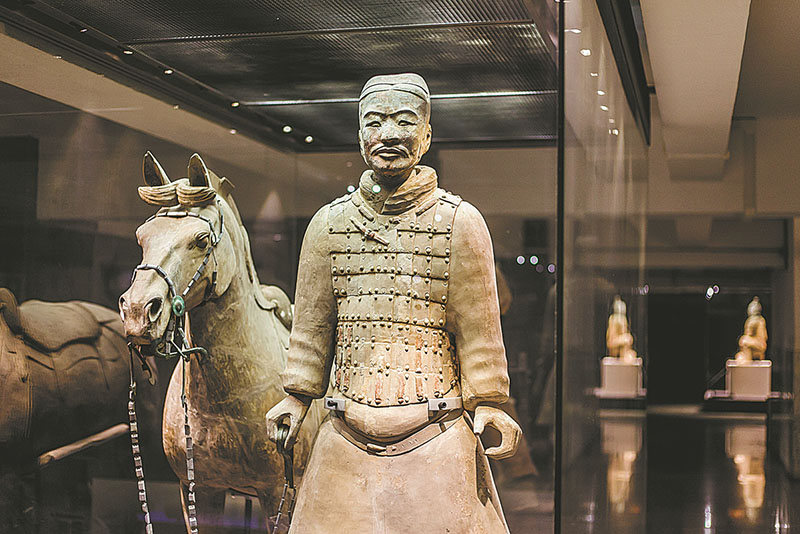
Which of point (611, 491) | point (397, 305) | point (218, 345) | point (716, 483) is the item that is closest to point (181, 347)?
point (218, 345)

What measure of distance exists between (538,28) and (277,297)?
1.98 metres

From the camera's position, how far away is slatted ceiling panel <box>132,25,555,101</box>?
4.93 metres

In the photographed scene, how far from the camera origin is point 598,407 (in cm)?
756

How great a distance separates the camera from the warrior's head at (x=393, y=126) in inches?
131

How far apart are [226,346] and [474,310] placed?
1.38m

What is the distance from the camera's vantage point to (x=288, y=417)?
3.47 metres

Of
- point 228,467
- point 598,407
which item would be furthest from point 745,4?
point 228,467

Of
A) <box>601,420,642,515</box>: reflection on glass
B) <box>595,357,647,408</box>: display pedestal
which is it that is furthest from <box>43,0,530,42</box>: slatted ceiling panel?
<box>601,420,642,515</box>: reflection on glass

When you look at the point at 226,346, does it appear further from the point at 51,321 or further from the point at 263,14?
A: the point at 263,14

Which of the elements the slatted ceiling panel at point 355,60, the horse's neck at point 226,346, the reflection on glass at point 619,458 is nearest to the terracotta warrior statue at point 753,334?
the reflection on glass at point 619,458

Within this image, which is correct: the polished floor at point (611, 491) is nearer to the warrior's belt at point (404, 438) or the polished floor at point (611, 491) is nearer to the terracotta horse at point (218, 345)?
the terracotta horse at point (218, 345)

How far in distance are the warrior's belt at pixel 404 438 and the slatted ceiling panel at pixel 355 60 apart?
228cm

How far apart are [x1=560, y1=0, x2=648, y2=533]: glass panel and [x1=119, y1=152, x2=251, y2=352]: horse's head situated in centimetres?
174

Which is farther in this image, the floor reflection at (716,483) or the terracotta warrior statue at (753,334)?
the terracotta warrior statue at (753,334)
